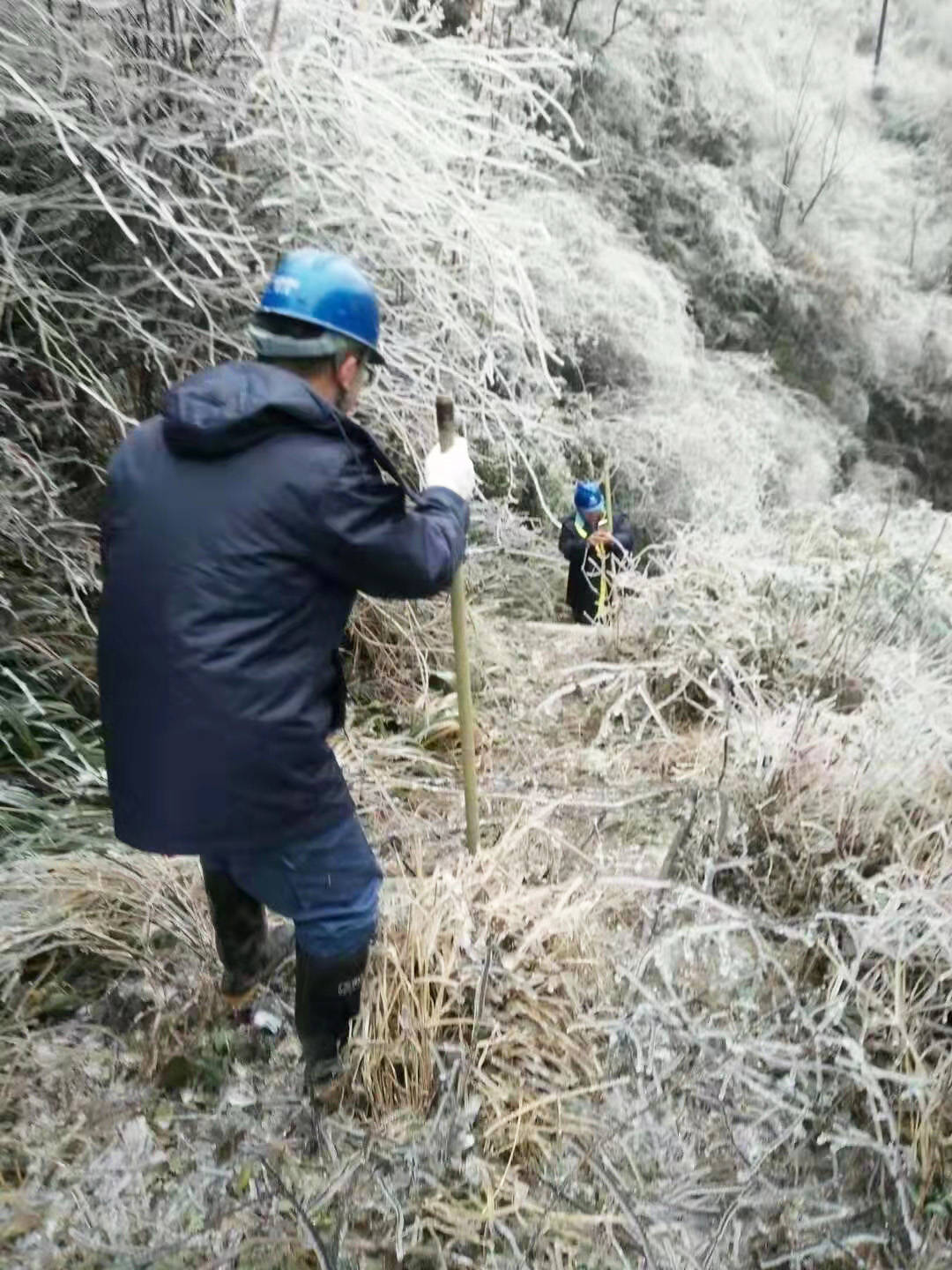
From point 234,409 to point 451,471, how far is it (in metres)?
0.55

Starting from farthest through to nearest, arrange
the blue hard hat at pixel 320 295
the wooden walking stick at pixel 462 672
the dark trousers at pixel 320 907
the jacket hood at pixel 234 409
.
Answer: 1. the wooden walking stick at pixel 462 672
2. the dark trousers at pixel 320 907
3. the blue hard hat at pixel 320 295
4. the jacket hood at pixel 234 409

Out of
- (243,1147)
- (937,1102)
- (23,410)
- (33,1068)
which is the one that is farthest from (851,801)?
(23,410)

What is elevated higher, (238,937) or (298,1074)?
(238,937)

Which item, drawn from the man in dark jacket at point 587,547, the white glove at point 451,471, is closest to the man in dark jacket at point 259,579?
the white glove at point 451,471

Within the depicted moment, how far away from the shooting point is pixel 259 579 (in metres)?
1.49

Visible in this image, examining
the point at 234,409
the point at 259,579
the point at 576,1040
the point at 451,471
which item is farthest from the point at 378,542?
the point at 576,1040

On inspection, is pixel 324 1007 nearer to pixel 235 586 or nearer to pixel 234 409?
pixel 235 586

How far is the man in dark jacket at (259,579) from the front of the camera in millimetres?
1466

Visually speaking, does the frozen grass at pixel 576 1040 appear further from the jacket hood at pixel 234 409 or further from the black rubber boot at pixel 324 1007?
the jacket hood at pixel 234 409

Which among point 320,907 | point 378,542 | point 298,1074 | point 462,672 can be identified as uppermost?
point 378,542

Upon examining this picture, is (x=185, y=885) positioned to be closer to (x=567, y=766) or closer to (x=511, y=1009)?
(x=511, y=1009)

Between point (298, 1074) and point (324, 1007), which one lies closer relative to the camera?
point (324, 1007)

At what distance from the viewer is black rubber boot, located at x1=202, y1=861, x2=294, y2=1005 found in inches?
75.0

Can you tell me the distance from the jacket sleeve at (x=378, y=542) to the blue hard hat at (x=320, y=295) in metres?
0.32
